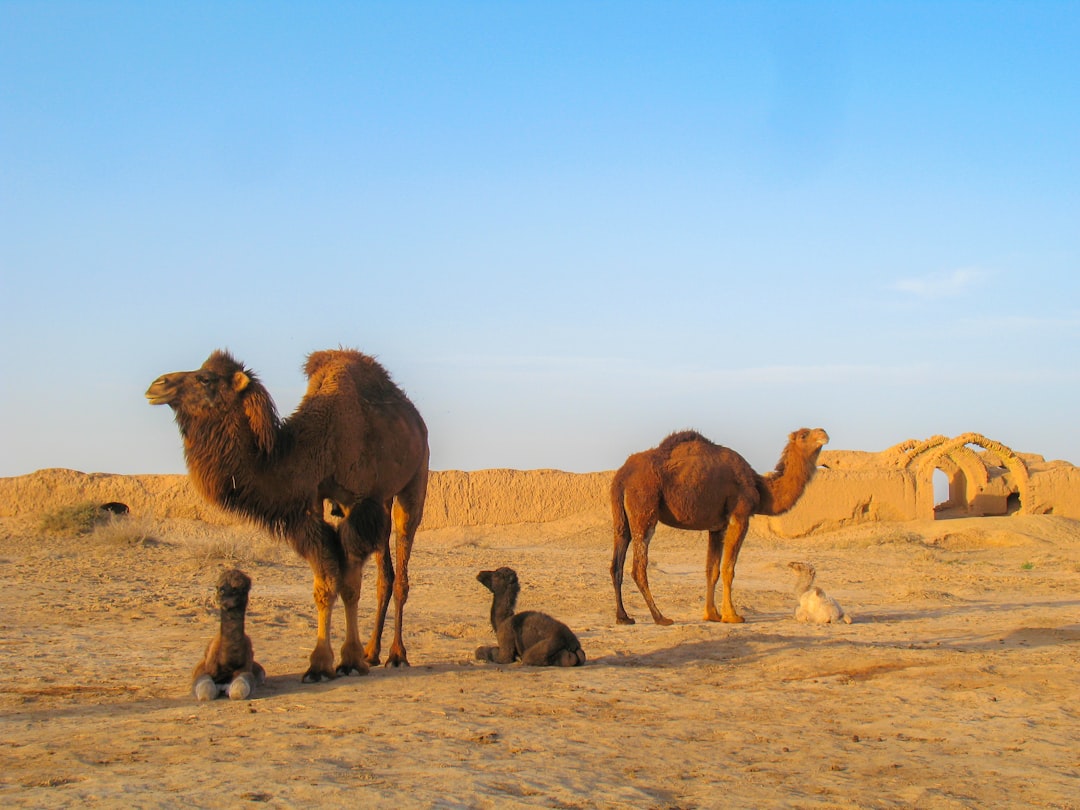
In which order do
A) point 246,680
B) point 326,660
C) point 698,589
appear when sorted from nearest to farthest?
point 246,680 → point 326,660 → point 698,589

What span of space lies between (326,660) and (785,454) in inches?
283

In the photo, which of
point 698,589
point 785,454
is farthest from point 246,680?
point 698,589

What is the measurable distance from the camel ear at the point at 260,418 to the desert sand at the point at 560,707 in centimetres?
165

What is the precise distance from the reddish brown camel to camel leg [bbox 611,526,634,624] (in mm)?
3413

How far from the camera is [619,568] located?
455 inches

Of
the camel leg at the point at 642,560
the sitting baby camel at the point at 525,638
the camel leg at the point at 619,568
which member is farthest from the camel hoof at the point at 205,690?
the camel leg at the point at 642,560

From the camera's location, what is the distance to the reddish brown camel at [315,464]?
7113 millimetres

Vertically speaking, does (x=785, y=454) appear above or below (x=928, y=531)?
above

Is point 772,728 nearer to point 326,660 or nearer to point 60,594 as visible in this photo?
point 326,660

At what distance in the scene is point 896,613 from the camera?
12.0m

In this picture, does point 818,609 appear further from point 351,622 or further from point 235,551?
point 235,551

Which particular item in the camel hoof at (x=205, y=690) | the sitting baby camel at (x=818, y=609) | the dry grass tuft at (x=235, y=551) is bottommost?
the sitting baby camel at (x=818, y=609)

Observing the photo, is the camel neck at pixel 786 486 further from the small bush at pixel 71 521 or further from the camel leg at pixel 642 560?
the small bush at pixel 71 521

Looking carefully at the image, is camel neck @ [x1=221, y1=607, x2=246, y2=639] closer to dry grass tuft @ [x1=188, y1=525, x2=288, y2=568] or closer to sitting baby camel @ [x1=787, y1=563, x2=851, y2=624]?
sitting baby camel @ [x1=787, y1=563, x2=851, y2=624]
